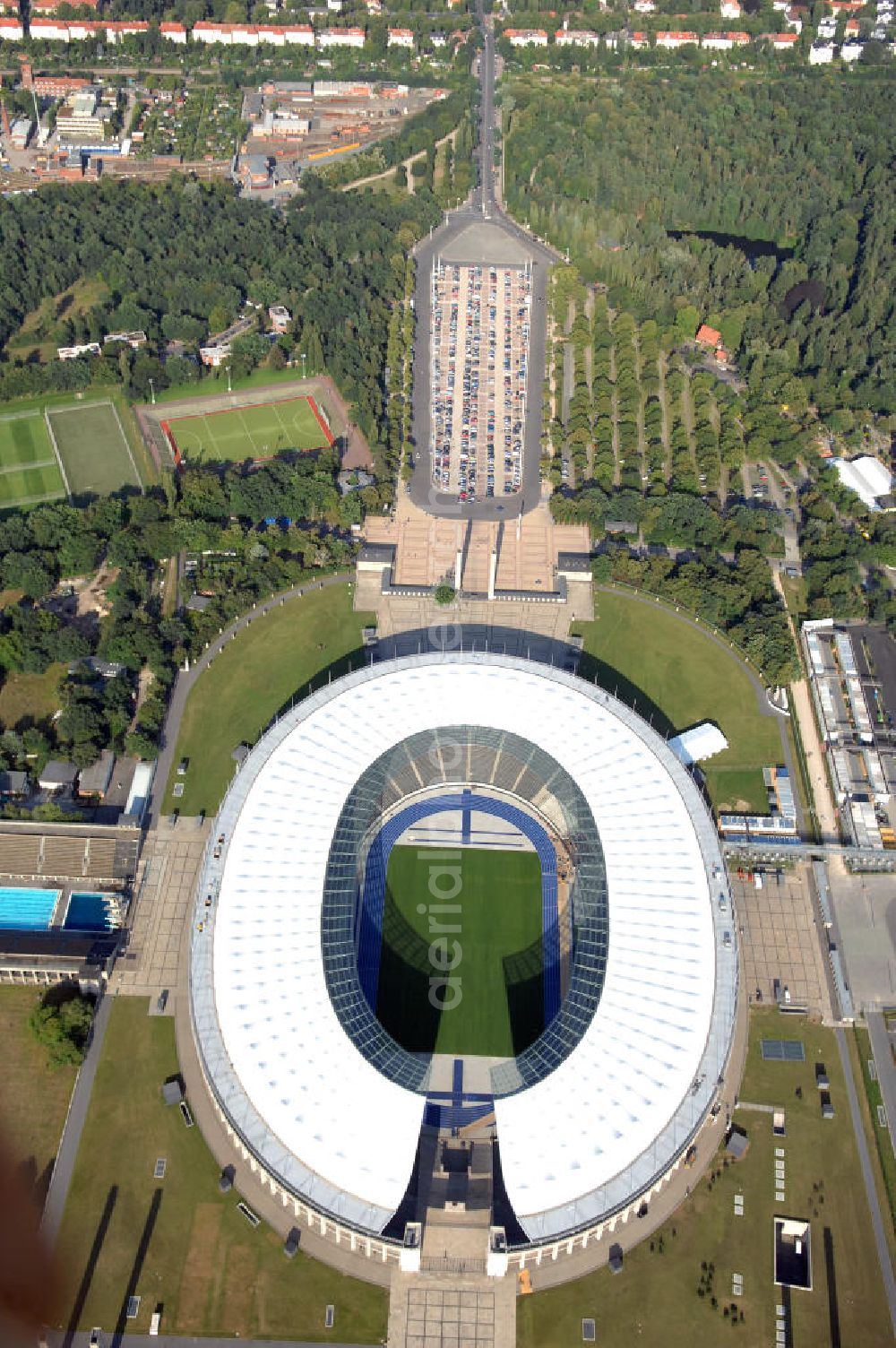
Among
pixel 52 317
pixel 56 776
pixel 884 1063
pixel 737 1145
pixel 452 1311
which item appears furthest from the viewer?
pixel 52 317

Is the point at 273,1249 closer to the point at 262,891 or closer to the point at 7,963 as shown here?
the point at 262,891

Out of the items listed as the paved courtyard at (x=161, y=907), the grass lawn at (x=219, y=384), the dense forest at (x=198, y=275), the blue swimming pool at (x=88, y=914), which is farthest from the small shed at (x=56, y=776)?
the grass lawn at (x=219, y=384)

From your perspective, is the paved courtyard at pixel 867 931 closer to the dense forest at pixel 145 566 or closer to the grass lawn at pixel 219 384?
the dense forest at pixel 145 566

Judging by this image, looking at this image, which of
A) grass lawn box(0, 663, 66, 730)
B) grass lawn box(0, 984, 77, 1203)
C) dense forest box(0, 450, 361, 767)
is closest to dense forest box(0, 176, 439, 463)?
dense forest box(0, 450, 361, 767)

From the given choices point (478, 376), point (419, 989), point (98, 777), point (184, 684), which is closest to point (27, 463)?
point (184, 684)

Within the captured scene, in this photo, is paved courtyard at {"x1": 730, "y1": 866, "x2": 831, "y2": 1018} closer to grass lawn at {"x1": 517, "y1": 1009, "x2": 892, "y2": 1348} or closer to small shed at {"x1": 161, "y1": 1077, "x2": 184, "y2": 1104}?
grass lawn at {"x1": 517, "y1": 1009, "x2": 892, "y2": 1348}

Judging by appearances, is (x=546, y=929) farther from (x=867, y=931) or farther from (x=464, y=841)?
(x=867, y=931)
